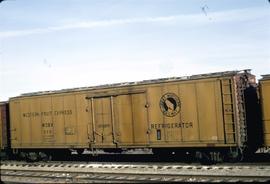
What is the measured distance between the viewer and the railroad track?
45.1 feet

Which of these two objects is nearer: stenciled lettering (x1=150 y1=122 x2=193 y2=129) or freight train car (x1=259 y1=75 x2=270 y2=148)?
freight train car (x1=259 y1=75 x2=270 y2=148)

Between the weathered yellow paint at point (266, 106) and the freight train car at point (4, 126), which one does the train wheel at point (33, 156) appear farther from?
the weathered yellow paint at point (266, 106)

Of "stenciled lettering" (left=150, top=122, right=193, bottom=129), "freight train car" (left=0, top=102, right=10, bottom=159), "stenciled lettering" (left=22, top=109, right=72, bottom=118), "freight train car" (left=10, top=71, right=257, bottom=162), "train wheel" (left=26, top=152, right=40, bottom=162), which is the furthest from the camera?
"freight train car" (left=0, top=102, right=10, bottom=159)

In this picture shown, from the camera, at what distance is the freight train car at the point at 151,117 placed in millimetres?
16328

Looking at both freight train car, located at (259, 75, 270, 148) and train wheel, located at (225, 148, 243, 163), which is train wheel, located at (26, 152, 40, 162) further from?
freight train car, located at (259, 75, 270, 148)

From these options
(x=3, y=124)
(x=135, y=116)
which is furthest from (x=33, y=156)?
(x=135, y=116)

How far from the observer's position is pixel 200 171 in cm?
1547

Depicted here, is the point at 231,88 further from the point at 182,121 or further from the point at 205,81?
the point at 182,121

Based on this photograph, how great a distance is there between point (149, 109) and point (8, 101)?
9060mm

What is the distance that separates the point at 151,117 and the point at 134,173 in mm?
3226

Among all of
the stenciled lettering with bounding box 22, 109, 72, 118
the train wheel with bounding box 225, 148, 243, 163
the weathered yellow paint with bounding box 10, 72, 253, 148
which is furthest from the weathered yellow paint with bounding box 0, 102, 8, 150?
the train wheel with bounding box 225, 148, 243, 163

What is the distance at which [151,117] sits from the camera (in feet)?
57.9

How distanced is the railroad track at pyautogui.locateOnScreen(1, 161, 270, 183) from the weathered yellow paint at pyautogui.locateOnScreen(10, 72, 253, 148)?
3.46 feet

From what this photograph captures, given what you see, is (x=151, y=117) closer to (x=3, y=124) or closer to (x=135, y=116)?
(x=135, y=116)
